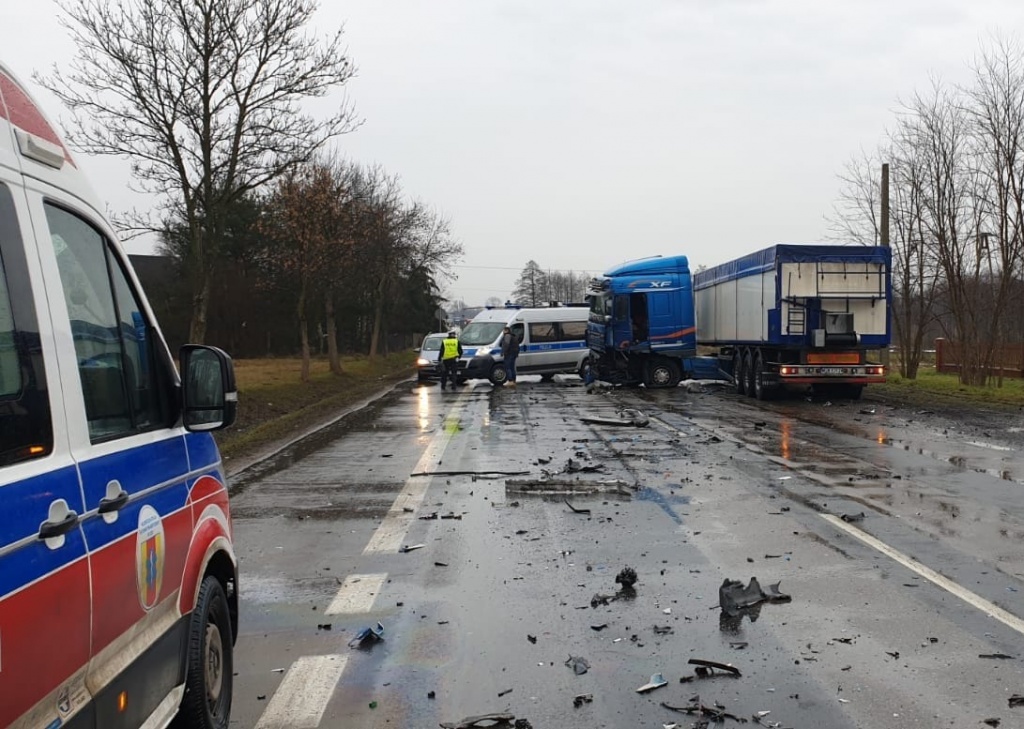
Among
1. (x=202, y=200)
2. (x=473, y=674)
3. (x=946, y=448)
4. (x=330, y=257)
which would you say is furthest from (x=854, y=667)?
(x=330, y=257)

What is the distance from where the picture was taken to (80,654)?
257cm

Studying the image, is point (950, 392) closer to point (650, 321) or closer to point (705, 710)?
point (650, 321)

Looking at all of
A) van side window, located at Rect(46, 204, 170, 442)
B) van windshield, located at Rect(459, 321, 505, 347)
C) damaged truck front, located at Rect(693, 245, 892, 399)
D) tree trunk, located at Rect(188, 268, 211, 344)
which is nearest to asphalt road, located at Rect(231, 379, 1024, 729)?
van side window, located at Rect(46, 204, 170, 442)

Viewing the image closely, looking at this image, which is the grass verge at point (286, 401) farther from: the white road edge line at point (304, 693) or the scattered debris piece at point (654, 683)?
the scattered debris piece at point (654, 683)

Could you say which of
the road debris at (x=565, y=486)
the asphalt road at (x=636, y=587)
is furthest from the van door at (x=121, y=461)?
the road debris at (x=565, y=486)

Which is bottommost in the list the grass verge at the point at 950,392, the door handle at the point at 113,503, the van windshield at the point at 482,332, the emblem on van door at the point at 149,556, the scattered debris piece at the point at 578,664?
the grass verge at the point at 950,392

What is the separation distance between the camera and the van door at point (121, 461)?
8.95ft

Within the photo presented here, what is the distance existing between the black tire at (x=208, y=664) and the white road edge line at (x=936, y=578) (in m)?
4.33

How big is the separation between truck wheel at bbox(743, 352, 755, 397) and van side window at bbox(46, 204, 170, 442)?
21990mm

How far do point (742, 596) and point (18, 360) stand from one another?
489 centimetres

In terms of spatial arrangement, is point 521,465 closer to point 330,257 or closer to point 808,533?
point 808,533

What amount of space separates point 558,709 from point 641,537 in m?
3.61

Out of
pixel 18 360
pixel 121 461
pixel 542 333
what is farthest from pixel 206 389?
pixel 542 333

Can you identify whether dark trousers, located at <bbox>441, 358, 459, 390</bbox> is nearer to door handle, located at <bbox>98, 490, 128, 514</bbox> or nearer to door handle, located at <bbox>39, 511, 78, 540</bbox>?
door handle, located at <bbox>98, 490, 128, 514</bbox>
